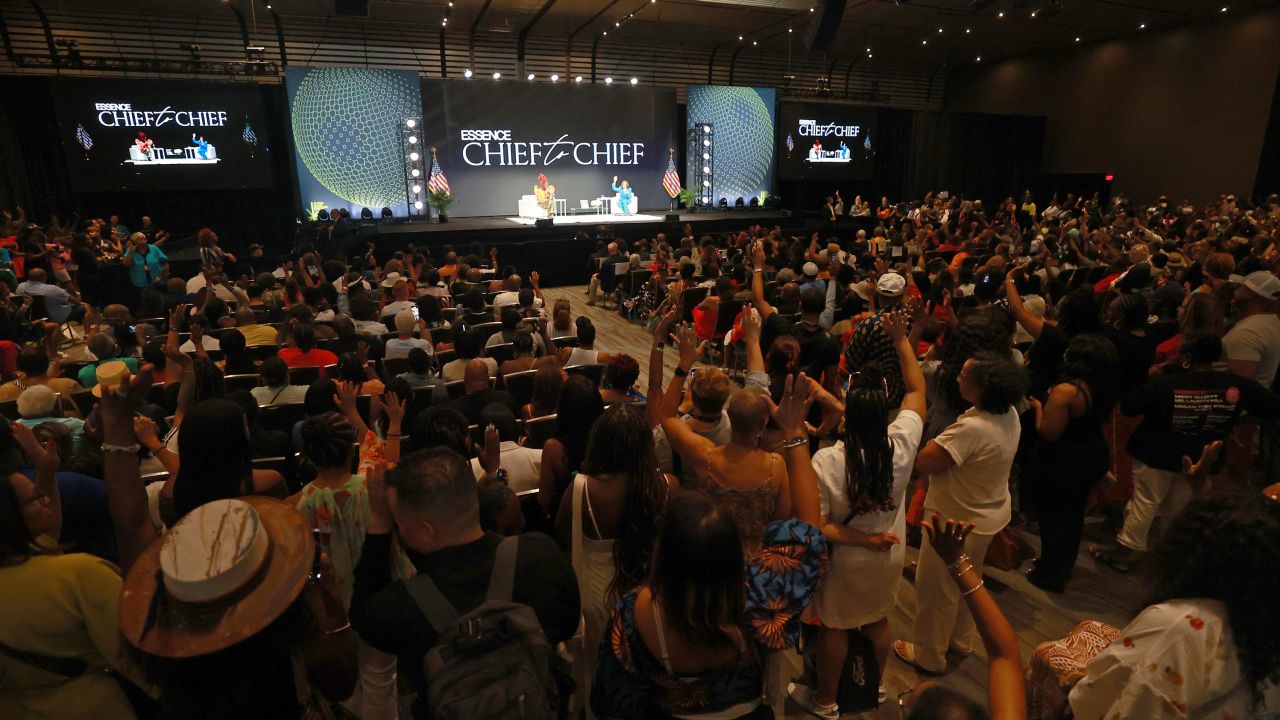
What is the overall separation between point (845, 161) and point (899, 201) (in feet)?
9.72

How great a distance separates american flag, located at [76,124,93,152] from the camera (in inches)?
482

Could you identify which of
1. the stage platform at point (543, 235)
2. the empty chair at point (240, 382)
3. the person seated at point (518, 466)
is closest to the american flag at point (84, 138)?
the stage platform at point (543, 235)

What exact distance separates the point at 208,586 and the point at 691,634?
3.25 feet

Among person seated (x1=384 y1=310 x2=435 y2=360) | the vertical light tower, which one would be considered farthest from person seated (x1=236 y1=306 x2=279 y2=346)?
the vertical light tower

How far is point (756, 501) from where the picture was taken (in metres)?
2.28

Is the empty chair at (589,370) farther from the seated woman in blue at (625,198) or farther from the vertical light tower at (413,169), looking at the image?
the seated woman in blue at (625,198)

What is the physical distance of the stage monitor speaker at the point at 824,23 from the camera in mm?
9500

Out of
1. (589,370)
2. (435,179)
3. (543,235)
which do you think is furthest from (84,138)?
(589,370)

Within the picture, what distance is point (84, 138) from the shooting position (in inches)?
484

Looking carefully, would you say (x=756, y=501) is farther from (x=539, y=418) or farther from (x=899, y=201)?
(x=899, y=201)

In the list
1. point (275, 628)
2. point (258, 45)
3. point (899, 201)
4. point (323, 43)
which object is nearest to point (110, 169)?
point (258, 45)

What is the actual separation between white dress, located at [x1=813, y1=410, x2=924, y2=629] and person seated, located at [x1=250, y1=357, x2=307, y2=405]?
309cm

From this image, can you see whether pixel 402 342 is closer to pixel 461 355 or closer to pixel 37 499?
pixel 461 355

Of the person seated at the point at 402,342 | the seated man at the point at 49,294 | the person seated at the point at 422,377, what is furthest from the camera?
the seated man at the point at 49,294
